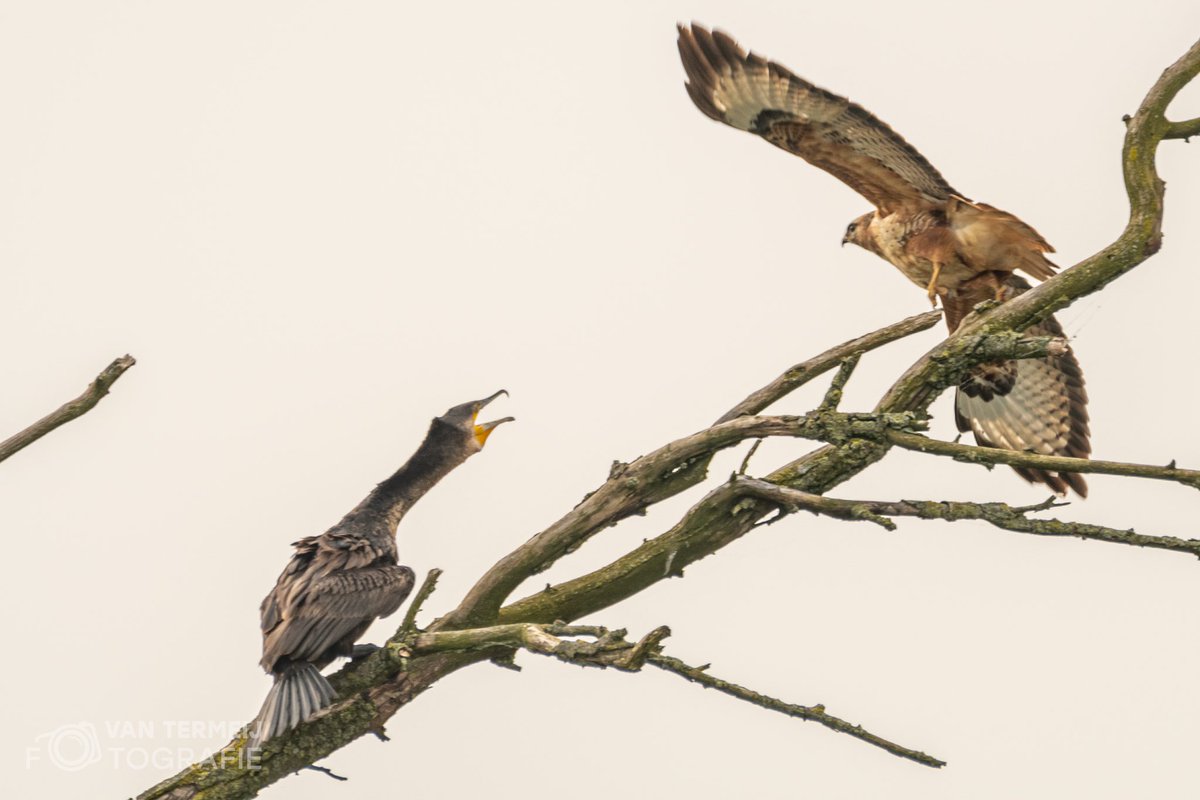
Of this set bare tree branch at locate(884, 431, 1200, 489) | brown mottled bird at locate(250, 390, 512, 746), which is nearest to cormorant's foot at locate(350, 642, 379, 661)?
brown mottled bird at locate(250, 390, 512, 746)

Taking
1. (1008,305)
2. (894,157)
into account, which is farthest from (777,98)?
(1008,305)

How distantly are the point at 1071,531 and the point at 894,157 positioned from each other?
3.54 metres

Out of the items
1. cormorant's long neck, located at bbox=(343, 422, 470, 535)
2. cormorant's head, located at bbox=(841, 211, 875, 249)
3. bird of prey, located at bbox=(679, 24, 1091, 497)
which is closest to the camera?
cormorant's long neck, located at bbox=(343, 422, 470, 535)

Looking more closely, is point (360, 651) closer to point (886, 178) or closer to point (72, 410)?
point (72, 410)

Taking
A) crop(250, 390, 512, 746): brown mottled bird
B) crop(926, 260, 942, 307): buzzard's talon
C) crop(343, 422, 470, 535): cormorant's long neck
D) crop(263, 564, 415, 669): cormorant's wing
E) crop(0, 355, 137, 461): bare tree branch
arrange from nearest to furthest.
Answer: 1. crop(0, 355, 137, 461): bare tree branch
2. crop(250, 390, 512, 746): brown mottled bird
3. crop(263, 564, 415, 669): cormorant's wing
4. crop(343, 422, 470, 535): cormorant's long neck
5. crop(926, 260, 942, 307): buzzard's talon

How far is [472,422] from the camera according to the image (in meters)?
8.12

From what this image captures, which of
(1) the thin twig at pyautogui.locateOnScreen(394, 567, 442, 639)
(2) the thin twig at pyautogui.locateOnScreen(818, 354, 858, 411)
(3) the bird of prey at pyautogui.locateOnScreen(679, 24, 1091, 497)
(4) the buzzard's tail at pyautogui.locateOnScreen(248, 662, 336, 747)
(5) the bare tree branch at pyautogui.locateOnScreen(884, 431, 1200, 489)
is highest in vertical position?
(3) the bird of prey at pyautogui.locateOnScreen(679, 24, 1091, 497)

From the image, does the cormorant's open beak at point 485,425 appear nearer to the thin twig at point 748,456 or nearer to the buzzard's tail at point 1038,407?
the thin twig at point 748,456

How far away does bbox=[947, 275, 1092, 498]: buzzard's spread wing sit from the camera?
379 inches

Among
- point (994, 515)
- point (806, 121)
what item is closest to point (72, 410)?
point (994, 515)

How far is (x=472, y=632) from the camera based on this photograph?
18.9 ft

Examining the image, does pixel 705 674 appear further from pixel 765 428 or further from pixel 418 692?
pixel 418 692

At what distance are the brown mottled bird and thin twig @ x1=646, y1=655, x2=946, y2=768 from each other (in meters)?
1.97

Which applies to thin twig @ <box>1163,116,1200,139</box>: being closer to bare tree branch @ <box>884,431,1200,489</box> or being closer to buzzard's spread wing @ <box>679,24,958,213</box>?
bare tree branch @ <box>884,431,1200,489</box>
